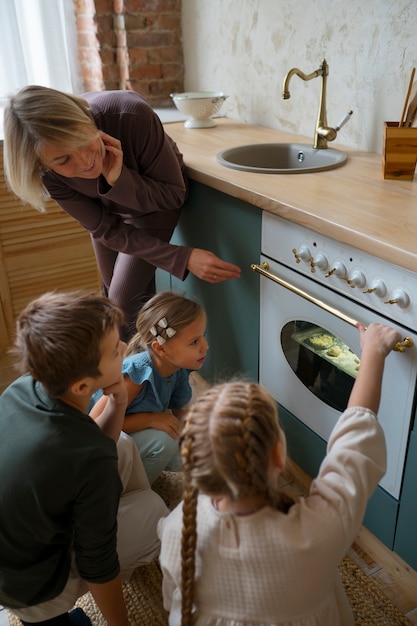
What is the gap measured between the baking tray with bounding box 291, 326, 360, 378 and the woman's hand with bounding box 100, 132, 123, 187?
2.09 ft

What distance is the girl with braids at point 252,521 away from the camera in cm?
72

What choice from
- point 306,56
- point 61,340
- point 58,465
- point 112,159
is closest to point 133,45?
point 306,56

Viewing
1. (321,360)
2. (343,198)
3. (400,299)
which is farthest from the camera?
(321,360)

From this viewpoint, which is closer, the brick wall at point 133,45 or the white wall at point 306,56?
the white wall at point 306,56

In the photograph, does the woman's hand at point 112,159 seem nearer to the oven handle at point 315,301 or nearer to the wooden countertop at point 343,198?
the wooden countertop at point 343,198

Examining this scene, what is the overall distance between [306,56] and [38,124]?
1.03m

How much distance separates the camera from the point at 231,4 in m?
2.10

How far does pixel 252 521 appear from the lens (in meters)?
0.75

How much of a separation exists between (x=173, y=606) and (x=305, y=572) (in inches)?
10.6

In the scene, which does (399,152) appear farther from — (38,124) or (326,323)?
(38,124)

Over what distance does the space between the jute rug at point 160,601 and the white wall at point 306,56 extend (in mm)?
1219

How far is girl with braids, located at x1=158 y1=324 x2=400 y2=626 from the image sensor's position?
2.38 ft

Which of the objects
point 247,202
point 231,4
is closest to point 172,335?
point 247,202

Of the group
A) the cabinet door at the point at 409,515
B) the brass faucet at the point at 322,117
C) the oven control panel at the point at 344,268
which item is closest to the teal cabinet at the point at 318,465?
the cabinet door at the point at 409,515
